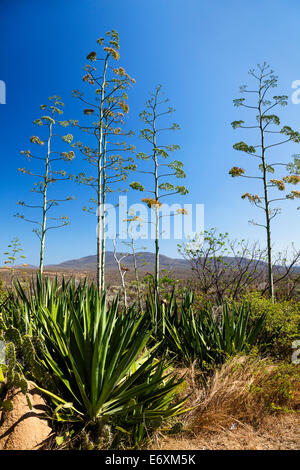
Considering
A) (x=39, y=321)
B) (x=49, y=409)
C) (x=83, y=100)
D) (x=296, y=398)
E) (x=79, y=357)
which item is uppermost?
(x=83, y=100)

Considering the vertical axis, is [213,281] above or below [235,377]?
above

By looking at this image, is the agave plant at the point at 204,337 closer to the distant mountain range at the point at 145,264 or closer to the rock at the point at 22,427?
the rock at the point at 22,427

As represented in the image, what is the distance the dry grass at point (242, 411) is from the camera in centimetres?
256

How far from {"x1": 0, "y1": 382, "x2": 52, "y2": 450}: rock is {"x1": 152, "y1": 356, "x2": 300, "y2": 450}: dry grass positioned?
38.0 inches

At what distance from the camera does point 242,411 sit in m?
3.01

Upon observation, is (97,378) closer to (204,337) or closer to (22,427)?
(22,427)

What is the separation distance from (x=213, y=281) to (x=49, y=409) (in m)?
7.31

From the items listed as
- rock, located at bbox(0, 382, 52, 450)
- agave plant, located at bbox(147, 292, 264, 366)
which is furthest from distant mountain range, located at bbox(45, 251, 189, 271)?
rock, located at bbox(0, 382, 52, 450)
